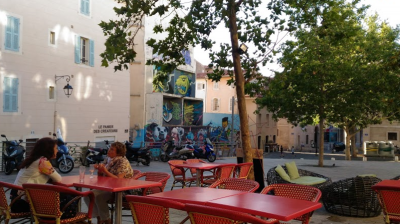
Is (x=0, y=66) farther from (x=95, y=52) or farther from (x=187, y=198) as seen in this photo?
(x=187, y=198)

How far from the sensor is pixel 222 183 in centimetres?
627

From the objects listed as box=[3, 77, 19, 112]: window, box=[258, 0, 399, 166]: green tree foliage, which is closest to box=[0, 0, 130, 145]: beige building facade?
box=[3, 77, 19, 112]: window

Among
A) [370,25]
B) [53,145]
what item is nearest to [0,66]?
[53,145]

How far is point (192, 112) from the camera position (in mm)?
40719

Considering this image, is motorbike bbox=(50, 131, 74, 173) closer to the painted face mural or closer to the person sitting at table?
Answer: the person sitting at table

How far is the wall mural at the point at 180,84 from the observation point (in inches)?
1412

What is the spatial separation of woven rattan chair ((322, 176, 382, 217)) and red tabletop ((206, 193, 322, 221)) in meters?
4.07

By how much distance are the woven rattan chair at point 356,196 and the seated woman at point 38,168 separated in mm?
5339

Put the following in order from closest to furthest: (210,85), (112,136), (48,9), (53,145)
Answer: (53,145), (48,9), (112,136), (210,85)

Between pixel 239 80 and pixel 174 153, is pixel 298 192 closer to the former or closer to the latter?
pixel 239 80

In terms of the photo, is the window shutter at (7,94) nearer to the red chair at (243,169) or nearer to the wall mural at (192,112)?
the red chair at (243,169)

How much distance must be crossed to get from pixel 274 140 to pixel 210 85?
1248 centimetres

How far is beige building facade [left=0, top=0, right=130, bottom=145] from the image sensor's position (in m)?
19.0

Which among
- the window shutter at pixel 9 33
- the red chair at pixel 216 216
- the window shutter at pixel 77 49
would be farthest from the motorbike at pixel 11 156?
the red chair at pixel 216 216
